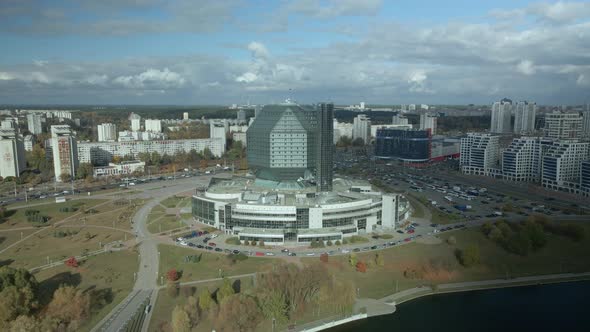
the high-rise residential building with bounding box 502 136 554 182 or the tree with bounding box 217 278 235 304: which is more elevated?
the high-rise residential building with bounding box 502 136 554 182

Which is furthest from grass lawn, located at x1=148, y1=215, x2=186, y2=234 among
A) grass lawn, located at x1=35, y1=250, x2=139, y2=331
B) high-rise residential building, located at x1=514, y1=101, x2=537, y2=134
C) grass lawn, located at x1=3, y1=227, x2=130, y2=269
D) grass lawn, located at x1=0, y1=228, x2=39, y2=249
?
high-rise residential building, located at x1=514, y1=101, x2=537, y2=134

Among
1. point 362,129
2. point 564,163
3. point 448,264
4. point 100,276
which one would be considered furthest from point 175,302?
point 362,129

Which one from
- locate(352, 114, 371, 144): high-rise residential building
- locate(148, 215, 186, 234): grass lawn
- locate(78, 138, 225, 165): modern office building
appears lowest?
locate(148, 215, 186, 234): grass lawn

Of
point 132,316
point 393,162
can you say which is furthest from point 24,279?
point 393,162

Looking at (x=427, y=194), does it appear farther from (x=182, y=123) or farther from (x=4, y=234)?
(x=182, y=123)

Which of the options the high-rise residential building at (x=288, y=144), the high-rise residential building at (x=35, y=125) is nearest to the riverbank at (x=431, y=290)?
the high-rise residential building at (x=288, y=144)

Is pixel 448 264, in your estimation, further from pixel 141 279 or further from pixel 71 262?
pixel 71 262

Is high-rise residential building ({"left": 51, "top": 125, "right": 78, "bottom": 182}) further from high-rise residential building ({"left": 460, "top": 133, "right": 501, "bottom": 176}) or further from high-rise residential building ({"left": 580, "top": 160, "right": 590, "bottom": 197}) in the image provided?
high-rise residential building ({"left": 580, "top": 160, "right": 590, "bottom": 197})
